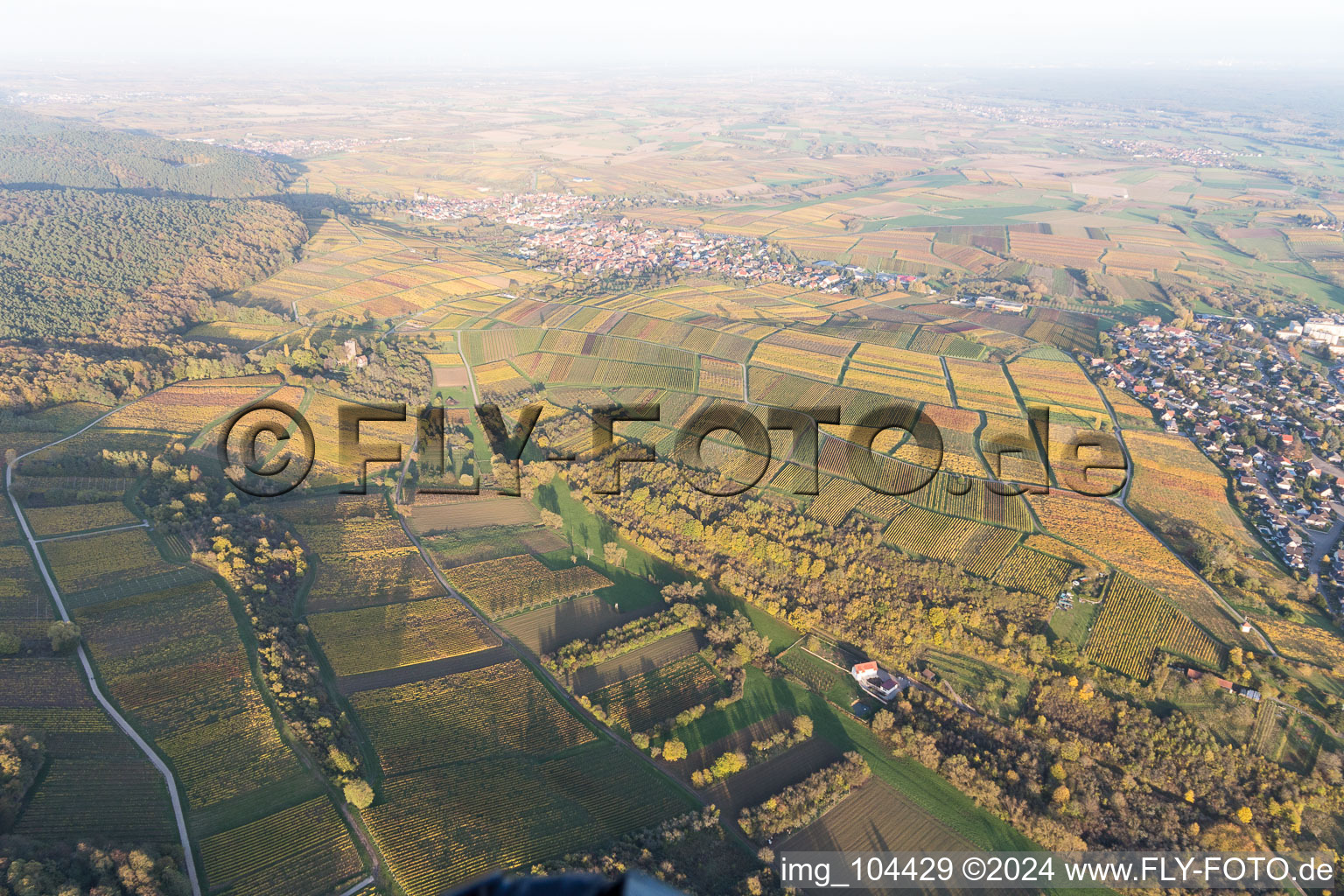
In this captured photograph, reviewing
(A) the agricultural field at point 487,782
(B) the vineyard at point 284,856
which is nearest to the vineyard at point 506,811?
(A) the agricultural field at point 487,782

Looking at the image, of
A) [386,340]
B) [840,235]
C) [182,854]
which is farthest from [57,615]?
[840,235]

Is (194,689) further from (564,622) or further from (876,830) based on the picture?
(876,830)

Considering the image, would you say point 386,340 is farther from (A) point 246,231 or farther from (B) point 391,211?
(B) point 391,211

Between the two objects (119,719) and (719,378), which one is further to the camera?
(719,378)

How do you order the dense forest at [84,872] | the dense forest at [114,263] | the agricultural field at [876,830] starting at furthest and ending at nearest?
the dense forest at [114,263]
the agricultural field at [876,830]
the dense forest at [84,872]

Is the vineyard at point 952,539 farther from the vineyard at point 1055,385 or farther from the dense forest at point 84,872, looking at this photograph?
the dense forest at point 84,872

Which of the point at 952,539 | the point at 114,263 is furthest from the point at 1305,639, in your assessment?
the point at 114,263
